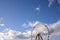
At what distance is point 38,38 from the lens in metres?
89.6

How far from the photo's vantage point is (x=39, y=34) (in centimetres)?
9038

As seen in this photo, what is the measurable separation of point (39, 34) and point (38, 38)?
2.74 metres
